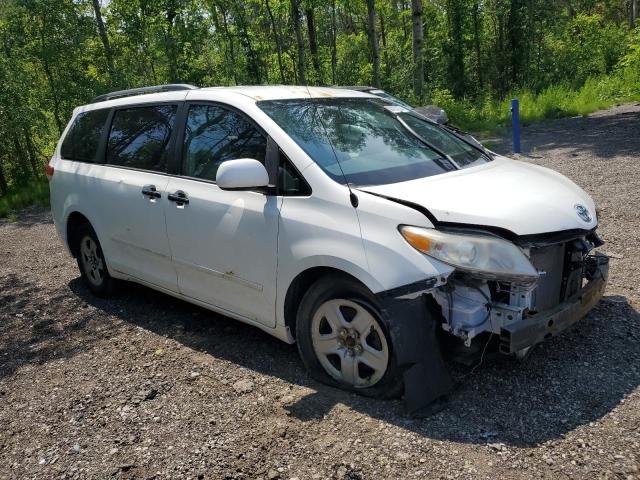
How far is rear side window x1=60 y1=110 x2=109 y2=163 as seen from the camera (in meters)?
5.26

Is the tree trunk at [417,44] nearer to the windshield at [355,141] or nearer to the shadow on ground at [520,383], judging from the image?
the windshield at [355,141]

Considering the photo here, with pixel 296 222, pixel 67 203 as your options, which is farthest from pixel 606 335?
pixel 67 203

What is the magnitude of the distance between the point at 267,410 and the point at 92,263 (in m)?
3.00

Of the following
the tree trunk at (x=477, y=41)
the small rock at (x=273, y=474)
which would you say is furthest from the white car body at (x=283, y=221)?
the tree trunk at (x=477, y=41)

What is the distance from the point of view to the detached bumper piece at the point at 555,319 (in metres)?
2.90

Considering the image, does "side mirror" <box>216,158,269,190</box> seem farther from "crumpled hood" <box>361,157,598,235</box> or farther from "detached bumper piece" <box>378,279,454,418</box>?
"detached bumper piece" <box>378,279,454,418</box>

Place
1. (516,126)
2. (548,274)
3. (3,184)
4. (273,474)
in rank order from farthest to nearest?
(3,184) < (516,126) < (548,274) < (273,474)

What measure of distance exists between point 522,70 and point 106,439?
24661 mm

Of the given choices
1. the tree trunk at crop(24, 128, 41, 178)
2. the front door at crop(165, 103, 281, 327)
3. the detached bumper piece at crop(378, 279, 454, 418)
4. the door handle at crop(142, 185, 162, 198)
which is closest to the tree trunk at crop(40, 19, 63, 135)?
A: the tree trunk at crop(24, 128, 41, 178)

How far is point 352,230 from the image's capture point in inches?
124

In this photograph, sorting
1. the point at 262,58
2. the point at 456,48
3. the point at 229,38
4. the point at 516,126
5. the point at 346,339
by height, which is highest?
the point at 229,38

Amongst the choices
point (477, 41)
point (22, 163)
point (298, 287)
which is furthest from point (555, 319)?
point (477, 41)

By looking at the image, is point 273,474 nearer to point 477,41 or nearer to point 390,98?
point 390,98

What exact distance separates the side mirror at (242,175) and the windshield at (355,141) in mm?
335
